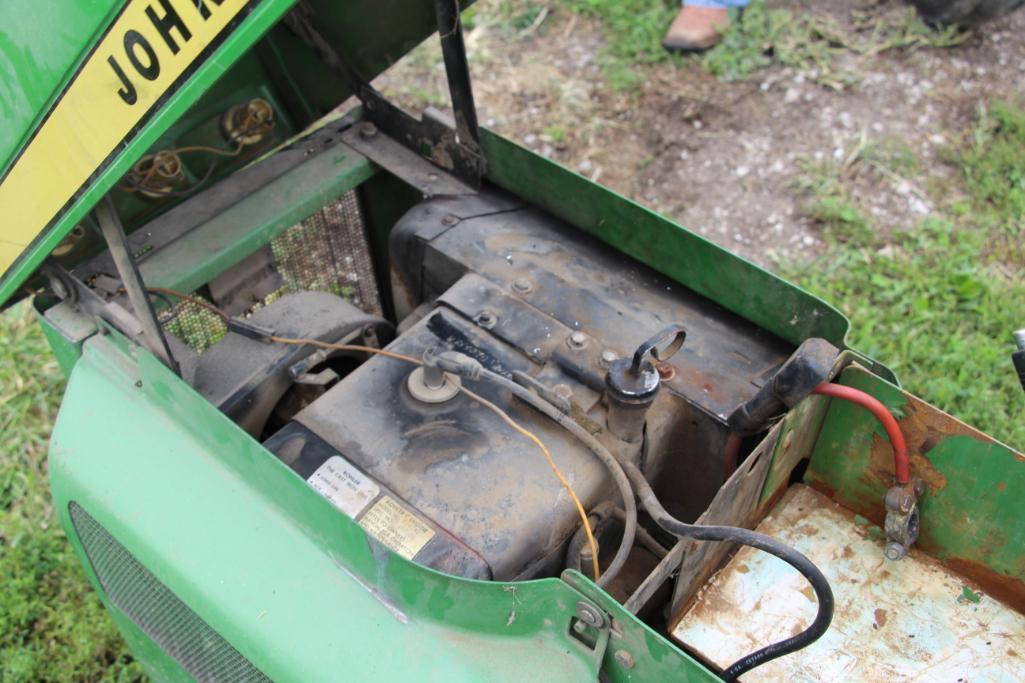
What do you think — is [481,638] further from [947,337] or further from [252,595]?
[947,337]

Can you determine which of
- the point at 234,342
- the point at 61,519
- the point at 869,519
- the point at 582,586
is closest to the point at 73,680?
the point at 61,519

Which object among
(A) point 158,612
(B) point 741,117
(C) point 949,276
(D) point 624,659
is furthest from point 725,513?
(B) point 741,117

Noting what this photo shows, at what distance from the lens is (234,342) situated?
6.11 ft

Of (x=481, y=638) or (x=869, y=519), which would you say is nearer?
(x=481, y=638)

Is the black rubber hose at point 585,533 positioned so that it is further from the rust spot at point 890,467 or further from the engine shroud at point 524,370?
the rust spot at point 890,467

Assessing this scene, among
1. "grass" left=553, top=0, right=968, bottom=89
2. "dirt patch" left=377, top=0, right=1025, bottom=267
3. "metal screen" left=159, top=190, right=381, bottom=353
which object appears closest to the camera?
"metal screen" left=159, top=190, right=381, bottom=353

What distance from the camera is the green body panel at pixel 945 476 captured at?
1.61 metres

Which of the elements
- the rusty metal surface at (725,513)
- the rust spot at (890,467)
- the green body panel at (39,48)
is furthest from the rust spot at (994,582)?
the green body panel at (39,48)

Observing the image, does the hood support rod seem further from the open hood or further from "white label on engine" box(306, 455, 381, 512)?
"white label on engine" box(306, 455, 381, 512)

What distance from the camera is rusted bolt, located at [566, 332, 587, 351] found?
1780mm

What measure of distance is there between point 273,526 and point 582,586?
1.81 ft

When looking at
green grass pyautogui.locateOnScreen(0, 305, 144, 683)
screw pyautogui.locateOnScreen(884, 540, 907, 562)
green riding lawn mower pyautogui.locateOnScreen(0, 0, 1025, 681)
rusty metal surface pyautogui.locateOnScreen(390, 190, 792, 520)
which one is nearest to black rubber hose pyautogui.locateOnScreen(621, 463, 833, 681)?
green riding lawn mower pyautogui.locateOnScreen(0, 0, 1025, 681)

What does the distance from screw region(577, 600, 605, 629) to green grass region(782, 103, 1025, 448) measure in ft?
5.94

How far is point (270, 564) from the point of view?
1.55 metres
